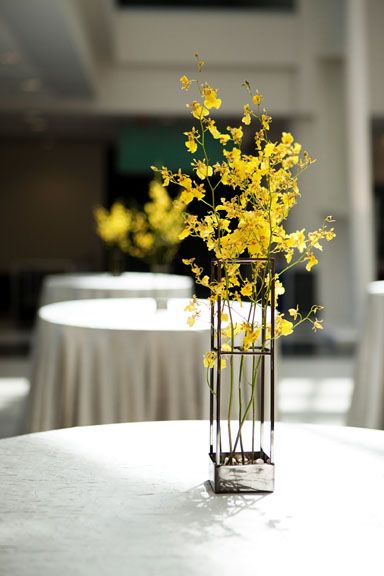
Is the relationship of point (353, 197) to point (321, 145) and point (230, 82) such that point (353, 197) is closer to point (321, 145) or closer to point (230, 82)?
point (321, 145)

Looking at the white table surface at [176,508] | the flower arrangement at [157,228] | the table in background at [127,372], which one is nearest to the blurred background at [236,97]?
the flower arrangement at [157,228]

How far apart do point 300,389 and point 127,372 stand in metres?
4.16

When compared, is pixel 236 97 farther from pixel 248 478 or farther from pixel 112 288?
pixel 248 478

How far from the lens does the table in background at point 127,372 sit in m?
3.50

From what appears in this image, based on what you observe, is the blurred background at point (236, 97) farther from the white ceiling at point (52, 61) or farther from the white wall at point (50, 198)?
the white wall at point (50, 198)

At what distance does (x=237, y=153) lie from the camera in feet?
5.24

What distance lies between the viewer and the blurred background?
948 cm

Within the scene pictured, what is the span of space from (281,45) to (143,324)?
358 inches

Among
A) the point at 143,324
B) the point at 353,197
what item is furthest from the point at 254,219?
the point at 353,197

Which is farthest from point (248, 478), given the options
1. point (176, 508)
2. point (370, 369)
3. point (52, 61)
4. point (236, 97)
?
point (236, 97)

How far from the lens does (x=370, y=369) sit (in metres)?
4.74

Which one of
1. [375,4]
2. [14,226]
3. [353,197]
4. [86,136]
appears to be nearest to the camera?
[353,197]

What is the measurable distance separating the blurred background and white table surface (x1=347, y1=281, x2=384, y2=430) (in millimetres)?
2711

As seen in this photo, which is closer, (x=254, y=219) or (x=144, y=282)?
(x=254, y=219)
